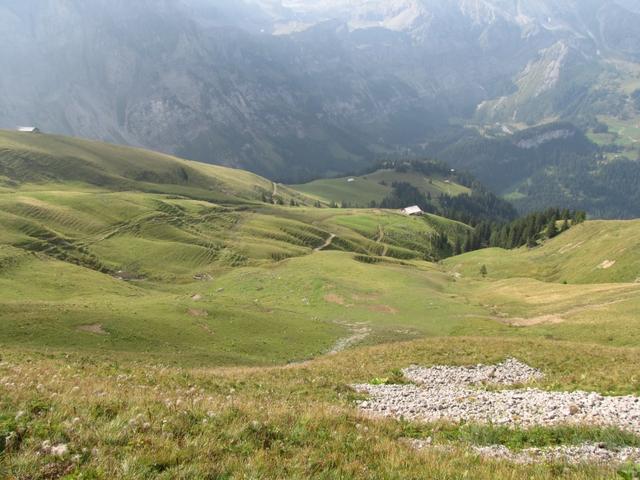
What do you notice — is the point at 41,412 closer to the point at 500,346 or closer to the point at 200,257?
the point at 500,346

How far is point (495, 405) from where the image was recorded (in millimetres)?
19578

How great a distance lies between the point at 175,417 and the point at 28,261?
255 feet

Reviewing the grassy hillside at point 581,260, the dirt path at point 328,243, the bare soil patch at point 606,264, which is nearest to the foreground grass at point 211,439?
the grassy hillside at point 581,260

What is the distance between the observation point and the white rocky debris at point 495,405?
16.6 m

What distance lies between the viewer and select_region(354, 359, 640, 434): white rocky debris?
54.6 ft

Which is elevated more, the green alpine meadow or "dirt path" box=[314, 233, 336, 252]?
"dirt path" box=[314, 233, 336, 252]

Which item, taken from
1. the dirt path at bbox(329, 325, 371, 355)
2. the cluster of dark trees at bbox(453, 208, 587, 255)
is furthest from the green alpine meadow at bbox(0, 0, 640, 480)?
the cluster of dark trees at bbox(453, 208, 587, 255)

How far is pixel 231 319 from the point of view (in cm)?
5688

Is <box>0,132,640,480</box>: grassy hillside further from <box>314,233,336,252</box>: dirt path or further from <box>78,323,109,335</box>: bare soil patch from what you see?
<box>314,233,336,252</box>: dirt path

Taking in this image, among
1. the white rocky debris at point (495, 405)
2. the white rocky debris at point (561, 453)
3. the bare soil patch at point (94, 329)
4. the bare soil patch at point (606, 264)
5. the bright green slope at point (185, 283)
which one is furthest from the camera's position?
the bare soil patch at point (606, 264)

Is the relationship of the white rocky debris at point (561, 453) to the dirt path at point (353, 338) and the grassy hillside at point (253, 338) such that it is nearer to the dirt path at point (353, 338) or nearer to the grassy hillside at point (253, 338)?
the grassy hillside at point (253, 338)

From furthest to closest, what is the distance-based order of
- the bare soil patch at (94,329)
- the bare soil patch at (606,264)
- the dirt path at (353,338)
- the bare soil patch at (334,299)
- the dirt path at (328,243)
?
1. the dirt path at (328,243)
2. the bare soil patch at (606,264)
3. the bare soil patch at (334,299)
4. the dirt path at (353,338)
5. the bare soil patch at (94,329)

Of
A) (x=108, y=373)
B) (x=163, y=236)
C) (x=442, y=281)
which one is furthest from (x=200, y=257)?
(x=108, y=373)

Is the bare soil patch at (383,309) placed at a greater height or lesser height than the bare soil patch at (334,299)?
lesser
